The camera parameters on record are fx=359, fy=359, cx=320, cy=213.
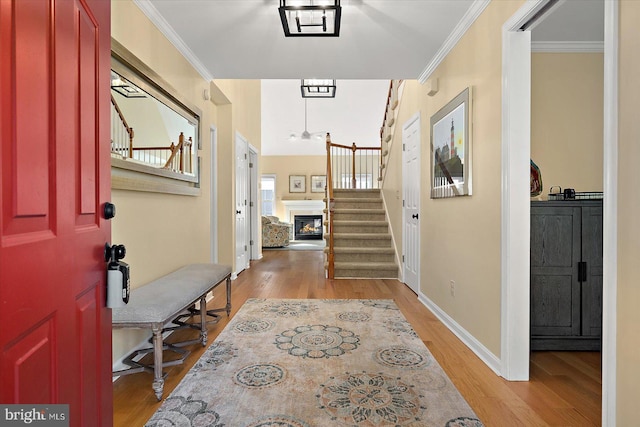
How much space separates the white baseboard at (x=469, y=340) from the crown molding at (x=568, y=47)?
7.75ft

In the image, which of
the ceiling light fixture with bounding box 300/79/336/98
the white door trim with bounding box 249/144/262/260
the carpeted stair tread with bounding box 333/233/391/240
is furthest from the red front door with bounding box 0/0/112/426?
the white door trim with bounding box 249/144/262/260

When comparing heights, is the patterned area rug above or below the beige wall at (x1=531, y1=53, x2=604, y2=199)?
below

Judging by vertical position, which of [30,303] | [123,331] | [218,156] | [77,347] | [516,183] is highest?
[218,156]

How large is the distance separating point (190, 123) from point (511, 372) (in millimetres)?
3188

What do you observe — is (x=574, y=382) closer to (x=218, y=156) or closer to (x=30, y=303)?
(x=30, y=303)

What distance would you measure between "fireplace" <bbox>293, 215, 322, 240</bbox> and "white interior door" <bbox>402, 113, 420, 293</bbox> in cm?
641

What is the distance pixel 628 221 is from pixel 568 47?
229cm

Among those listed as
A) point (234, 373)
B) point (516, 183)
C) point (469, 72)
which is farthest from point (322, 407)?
point (469, 72)

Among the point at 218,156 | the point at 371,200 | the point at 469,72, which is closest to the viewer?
the point at 469,72

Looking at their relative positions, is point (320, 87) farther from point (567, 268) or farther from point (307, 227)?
point (307, 227)

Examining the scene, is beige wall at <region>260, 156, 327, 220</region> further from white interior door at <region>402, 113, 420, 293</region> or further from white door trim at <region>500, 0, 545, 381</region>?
white door trim at <region>500, 0, 545, 381</region>

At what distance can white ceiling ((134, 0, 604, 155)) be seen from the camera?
8.31 feet

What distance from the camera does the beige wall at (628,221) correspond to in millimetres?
1299

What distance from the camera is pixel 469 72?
2.73m
